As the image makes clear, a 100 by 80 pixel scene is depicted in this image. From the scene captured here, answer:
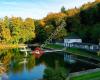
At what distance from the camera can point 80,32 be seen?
2822 inches

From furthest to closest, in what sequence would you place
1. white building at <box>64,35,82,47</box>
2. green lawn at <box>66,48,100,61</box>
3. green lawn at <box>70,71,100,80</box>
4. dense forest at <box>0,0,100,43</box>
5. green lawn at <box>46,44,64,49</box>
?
dense forest at <box>0,0,100,43</box> → green lawn at <box>46,44,64,49</box> → white building at <box>64,35,82,47</box> → green lawn at <box>66,48,100,61</box> → green lawn at <box>70,71,100,80</box>

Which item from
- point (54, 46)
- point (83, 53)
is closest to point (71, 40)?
point (54, 46)

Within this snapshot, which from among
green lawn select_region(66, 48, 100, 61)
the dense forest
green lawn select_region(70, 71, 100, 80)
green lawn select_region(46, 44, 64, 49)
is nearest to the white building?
the dense forest

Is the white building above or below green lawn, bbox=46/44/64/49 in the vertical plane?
above

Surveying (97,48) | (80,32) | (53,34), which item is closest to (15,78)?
(97,48)

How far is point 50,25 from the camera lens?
8056 cm

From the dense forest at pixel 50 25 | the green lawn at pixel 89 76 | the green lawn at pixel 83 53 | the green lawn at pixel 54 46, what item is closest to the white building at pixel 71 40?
the dense forest at pixel 50 25

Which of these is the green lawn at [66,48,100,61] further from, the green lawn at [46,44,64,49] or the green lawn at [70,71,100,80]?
the green lawn at [70,71,100,80]

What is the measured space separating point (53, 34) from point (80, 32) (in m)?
11.0

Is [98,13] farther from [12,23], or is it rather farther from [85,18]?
[12,23]

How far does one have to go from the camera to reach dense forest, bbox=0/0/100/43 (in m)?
74.2

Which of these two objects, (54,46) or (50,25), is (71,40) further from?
(50,25)

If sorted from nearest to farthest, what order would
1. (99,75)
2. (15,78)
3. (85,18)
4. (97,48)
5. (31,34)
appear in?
(99,75) < (15,78) < (97,48) < (85,18) < (31,34)

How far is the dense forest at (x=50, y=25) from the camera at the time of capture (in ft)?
243
